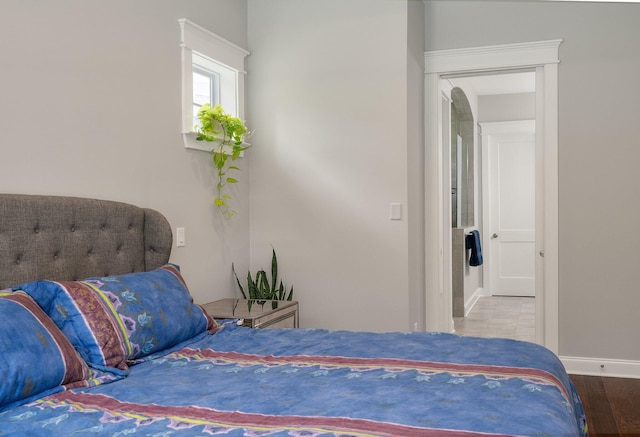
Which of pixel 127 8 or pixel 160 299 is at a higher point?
pixel 127 8

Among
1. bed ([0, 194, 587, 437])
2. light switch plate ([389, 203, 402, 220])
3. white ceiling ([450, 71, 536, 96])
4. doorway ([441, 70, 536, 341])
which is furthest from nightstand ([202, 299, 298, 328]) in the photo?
doorway ([441, 70, 536, 341])

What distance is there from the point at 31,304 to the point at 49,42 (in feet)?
3.97

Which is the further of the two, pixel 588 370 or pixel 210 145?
pixel 588 370

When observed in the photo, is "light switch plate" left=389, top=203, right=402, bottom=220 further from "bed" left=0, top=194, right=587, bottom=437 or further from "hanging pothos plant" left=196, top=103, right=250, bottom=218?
"bed" left=0, top=194, right=587, bottom=437

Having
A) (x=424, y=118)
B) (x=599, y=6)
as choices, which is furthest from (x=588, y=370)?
(x=599, y=6)

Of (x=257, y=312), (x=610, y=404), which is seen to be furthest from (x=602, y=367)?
(x=257, y=312)

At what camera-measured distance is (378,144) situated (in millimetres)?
4059

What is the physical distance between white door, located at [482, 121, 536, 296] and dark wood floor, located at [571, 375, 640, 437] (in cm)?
398

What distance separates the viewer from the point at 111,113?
116 inches

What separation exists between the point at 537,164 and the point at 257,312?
7.63ft

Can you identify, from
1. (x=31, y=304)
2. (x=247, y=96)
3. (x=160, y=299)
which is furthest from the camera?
(x=247, y=96)

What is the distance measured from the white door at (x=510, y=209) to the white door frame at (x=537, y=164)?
3.66 meters

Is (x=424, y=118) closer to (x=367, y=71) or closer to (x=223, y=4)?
(x=367, y=71)

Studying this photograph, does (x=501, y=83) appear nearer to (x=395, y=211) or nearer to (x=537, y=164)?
(x=537, y=164)
